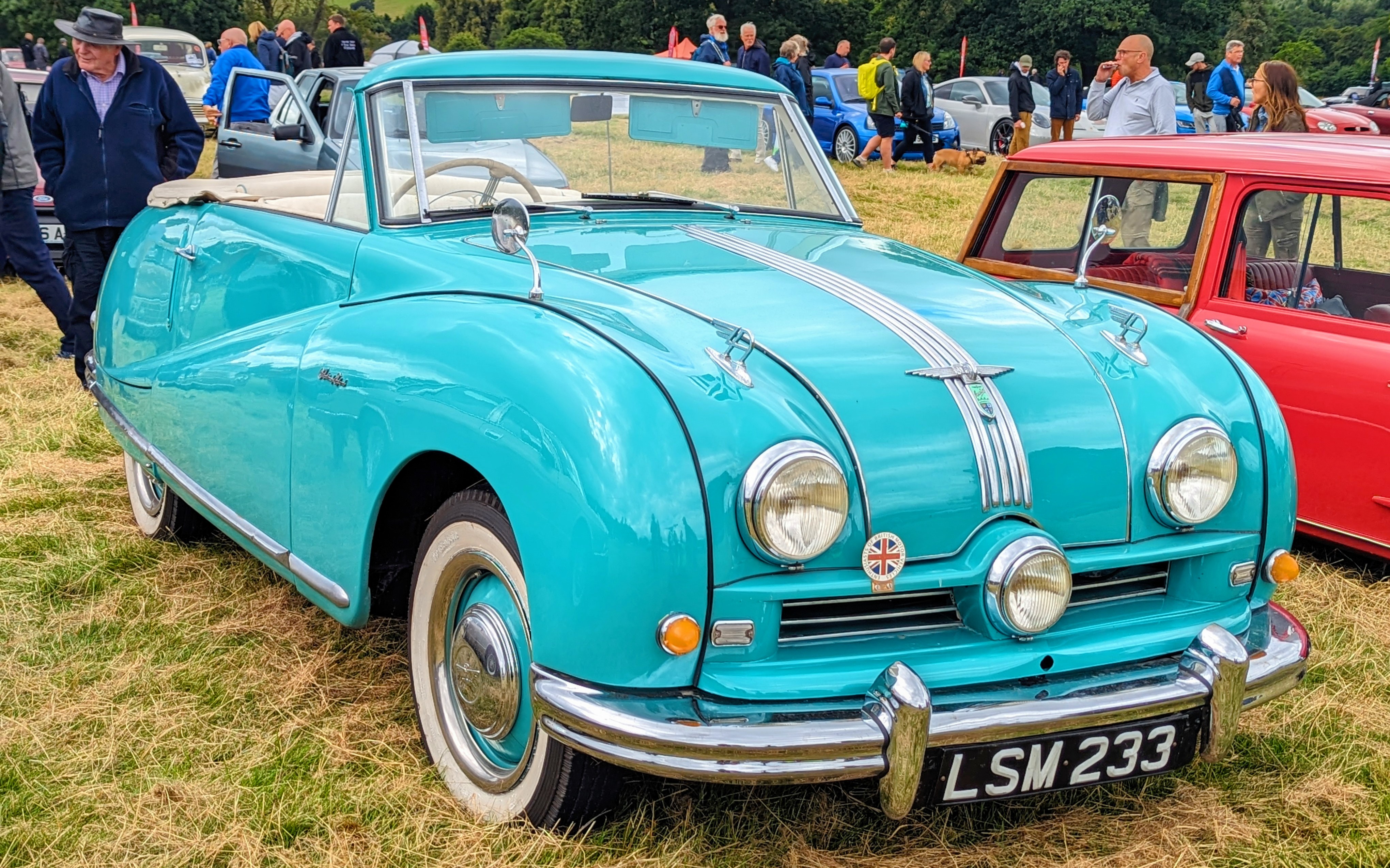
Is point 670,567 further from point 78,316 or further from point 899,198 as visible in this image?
point 899,198

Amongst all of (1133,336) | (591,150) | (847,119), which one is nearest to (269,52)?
(847,119)

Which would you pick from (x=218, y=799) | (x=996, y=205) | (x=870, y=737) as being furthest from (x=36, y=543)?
(x=996, y=205)

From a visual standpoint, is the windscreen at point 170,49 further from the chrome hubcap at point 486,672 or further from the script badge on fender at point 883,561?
the script badge on fender at point 883,561

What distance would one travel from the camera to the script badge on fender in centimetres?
233

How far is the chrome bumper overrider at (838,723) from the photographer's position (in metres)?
2.17

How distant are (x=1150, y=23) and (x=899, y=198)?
2988 cm

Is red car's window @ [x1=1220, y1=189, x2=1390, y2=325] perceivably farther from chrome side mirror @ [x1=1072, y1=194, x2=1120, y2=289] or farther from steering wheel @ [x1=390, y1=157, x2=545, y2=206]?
steering wheel @ [x1=390, y1=157, x2=545, y2=206]

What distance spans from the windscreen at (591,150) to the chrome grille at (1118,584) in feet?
5.68

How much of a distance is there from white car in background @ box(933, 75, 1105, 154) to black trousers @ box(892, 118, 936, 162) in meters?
1.78

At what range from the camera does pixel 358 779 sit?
2.88 meters

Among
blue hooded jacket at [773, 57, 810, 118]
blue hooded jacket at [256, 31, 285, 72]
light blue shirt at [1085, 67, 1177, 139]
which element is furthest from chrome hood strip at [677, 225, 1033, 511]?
blue hooded jacket at [256, 31, 285, 72]

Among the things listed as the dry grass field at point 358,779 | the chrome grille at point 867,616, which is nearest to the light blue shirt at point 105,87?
the dry grass field at point 358,779

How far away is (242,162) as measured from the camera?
10.0m

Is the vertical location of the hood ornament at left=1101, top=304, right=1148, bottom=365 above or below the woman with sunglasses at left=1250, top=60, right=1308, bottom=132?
below
